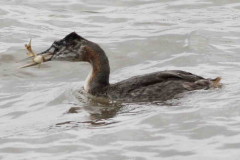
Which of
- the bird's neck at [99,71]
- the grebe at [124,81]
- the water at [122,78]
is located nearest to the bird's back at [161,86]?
the grebe at [124,81]

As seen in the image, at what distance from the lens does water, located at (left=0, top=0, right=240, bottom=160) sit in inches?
376

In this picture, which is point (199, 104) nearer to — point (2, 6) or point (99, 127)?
point (99, 127)

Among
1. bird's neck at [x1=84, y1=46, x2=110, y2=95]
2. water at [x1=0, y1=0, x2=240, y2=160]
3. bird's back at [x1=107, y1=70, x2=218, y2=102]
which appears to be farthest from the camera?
bird's neck at [x1=84, y1=46, x2=110, y2=95]

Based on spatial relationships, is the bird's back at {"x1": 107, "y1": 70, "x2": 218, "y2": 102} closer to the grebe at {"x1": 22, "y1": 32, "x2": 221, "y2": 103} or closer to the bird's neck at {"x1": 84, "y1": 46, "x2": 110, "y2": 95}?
the grebe at {"x1": 22, "y1": 32, "x2": 221, "y2": 103}

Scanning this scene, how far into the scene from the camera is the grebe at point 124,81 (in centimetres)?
1131

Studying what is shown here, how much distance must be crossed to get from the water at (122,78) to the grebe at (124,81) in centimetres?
18

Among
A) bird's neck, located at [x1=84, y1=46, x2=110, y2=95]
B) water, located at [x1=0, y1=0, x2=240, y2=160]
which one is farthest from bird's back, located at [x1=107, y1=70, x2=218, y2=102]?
bird's neck, located at [x1=84, y1=46, x2=110, y2=95]

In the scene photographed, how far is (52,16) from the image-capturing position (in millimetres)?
16234

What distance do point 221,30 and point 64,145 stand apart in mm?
6018

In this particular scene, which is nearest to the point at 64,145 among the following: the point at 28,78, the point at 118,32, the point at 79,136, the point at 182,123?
the point at 79,136

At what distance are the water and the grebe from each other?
185 mm

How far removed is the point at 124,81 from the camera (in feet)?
38.3

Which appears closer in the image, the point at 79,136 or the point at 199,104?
the point at 79,136

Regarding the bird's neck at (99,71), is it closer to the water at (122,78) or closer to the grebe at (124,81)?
the grebe at (124,81)
